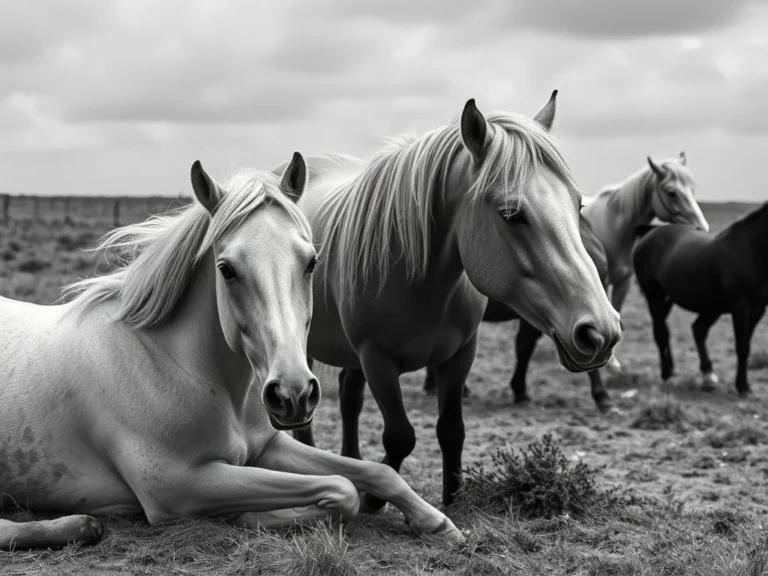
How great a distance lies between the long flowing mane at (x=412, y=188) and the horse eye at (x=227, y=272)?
2.69ft

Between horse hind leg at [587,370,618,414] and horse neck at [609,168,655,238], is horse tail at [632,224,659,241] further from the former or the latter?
horse hind leg at [587,370,618,414]

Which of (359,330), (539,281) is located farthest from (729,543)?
(359,330)

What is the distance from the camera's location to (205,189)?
3779mm

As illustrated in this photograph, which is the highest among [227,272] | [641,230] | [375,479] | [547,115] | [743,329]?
[547,115]

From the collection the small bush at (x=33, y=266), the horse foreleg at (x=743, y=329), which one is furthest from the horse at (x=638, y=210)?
the small bush at (x=33, y=266)

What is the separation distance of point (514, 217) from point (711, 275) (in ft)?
23.2

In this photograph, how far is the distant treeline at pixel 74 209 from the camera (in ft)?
111

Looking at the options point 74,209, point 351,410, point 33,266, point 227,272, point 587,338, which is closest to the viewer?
point 587,338

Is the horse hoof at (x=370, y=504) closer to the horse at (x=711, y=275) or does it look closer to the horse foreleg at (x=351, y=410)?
the horse foreleg at (x=351, y=410)

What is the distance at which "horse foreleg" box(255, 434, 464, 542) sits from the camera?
4004 mm

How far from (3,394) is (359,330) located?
1.75 m

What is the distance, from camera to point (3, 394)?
13.7ft

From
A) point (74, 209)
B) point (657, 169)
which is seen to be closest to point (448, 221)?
point (657, 169)

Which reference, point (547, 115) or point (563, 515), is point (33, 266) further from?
point (563, 515)
